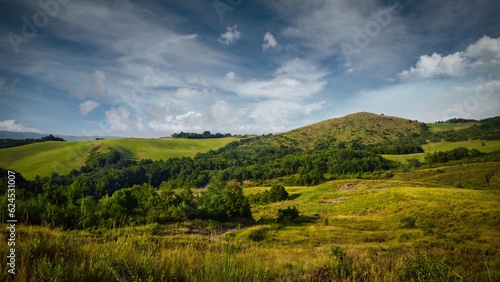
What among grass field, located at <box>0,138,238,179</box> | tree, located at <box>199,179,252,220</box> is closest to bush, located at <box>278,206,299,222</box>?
tree, located at <box>199,179,252,220</box>

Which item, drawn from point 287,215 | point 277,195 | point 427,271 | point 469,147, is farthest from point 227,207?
point 469,147

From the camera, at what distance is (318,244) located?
121 ft

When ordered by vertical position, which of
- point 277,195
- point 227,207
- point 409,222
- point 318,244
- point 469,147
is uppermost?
point 469,147

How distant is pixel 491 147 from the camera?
134500 millimetres

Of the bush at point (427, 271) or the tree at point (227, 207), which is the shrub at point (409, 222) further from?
the bush at point (427, 271)

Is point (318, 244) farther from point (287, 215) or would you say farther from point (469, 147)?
point (469, 147)

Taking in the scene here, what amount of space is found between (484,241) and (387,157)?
5178 inches

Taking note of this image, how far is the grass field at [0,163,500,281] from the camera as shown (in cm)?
553

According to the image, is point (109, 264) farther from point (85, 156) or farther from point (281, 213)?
point (85, 156)

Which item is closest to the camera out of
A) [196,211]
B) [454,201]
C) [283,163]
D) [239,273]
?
[239,273]

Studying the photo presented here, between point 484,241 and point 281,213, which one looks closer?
point 484,241

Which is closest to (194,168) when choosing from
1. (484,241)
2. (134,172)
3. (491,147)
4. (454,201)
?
(134,172)

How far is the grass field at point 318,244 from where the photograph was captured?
553cm

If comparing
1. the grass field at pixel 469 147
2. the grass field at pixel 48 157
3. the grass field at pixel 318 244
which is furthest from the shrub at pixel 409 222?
the grass field at pixel 48 157
